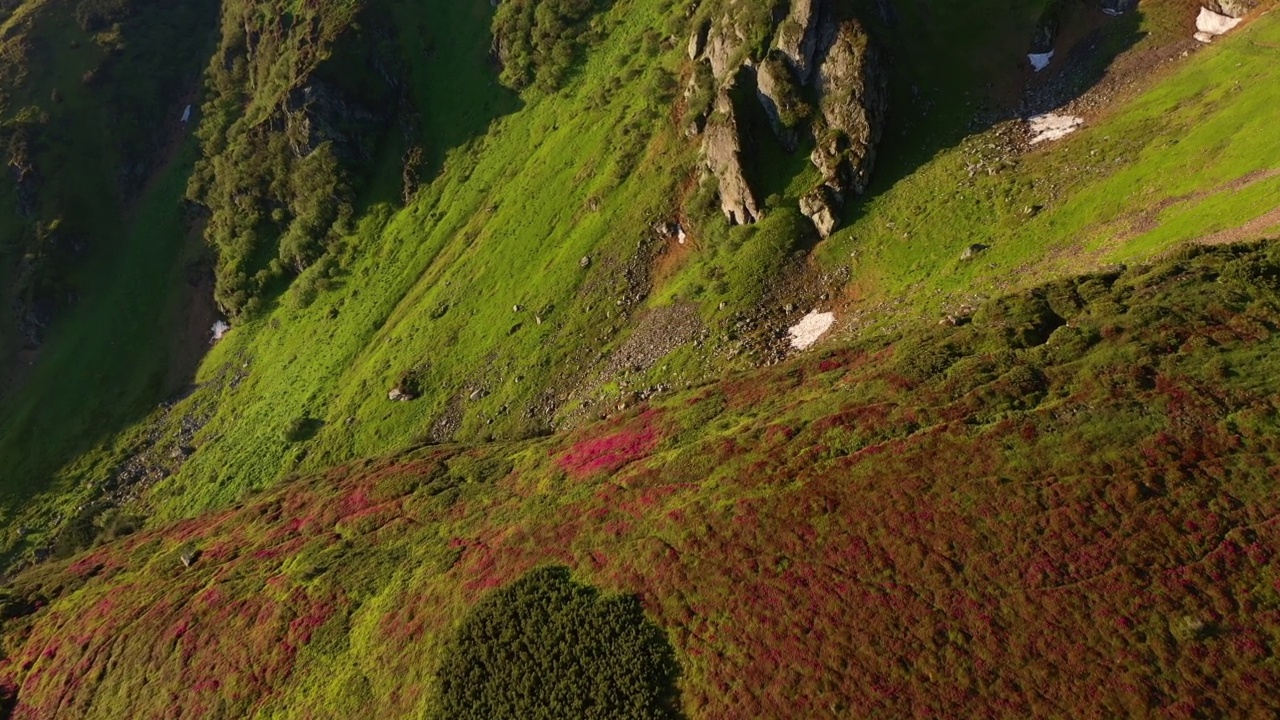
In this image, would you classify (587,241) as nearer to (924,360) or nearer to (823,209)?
(823,209)

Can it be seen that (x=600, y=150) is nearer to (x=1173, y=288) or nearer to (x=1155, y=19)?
(x=1155, y=19)

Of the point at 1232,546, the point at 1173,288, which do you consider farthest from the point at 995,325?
the point at 1232,546

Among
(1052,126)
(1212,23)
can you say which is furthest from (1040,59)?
(1212,23)

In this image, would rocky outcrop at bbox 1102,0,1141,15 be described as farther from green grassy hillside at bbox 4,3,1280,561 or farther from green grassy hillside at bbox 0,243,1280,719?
green grassy hillside at bbox 0,243,1280,719

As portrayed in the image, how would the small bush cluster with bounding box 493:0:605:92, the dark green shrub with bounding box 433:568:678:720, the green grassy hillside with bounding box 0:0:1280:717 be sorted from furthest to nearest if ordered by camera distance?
the small bush cluster with bounding box 493:0:605:92
the dark green shrub with bounding box 433:568:678:720
the green grassy hillside with bounding box 0:0:1280:717

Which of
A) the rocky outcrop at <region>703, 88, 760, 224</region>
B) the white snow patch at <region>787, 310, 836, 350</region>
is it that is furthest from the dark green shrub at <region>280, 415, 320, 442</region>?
the white snow patch at <region>787, 310, 836, 350</region>

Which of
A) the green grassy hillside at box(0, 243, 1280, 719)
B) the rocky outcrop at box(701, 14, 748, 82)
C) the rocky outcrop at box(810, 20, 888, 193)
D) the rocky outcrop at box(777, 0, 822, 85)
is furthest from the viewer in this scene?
the rocky outcrop at box(701, 14, 748, 82)

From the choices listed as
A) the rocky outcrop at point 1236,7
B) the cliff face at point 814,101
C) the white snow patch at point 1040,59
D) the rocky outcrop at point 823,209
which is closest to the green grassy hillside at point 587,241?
the rocky outcrop at point 823,209
